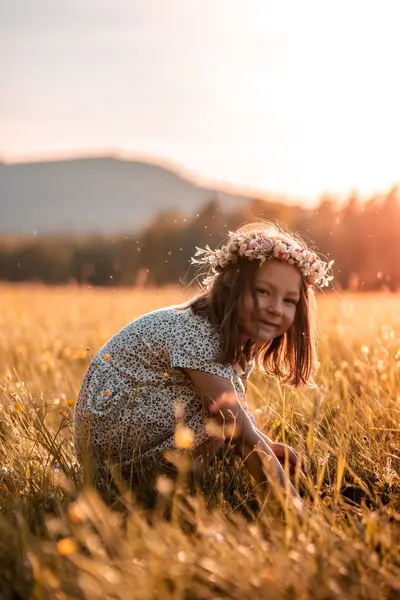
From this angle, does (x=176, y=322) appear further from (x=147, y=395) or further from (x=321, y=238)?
(x=321, y=238)

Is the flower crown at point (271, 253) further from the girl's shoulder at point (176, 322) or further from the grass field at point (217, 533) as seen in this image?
the grass field at point (217, 533)

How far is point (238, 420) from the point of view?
3.00 m

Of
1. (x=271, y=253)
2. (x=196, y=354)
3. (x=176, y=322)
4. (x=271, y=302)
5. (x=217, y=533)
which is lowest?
(x=217, y=533)

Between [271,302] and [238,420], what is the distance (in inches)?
21.7

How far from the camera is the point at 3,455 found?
3414mm

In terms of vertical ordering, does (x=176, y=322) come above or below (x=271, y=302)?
below

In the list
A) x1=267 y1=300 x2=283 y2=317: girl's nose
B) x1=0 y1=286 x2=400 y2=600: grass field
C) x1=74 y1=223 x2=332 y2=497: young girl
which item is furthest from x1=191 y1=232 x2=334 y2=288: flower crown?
x1=0 y1=286 x2=400 y2=600: grass field

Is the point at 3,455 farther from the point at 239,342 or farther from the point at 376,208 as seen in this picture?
the point at 376,208

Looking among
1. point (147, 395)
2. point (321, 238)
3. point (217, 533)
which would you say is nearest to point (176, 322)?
point (147, 395)

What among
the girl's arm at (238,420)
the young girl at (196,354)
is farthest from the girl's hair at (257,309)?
the girl's arm at (238,420)

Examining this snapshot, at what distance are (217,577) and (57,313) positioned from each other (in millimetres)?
9728

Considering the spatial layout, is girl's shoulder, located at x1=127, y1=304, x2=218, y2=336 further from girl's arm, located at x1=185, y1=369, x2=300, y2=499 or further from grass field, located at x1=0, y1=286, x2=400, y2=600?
grass field, located at x1=0, y1=286, x2=400, y2=600

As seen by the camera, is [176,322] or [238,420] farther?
[176,322]

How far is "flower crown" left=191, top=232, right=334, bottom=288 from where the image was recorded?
3.29 m
